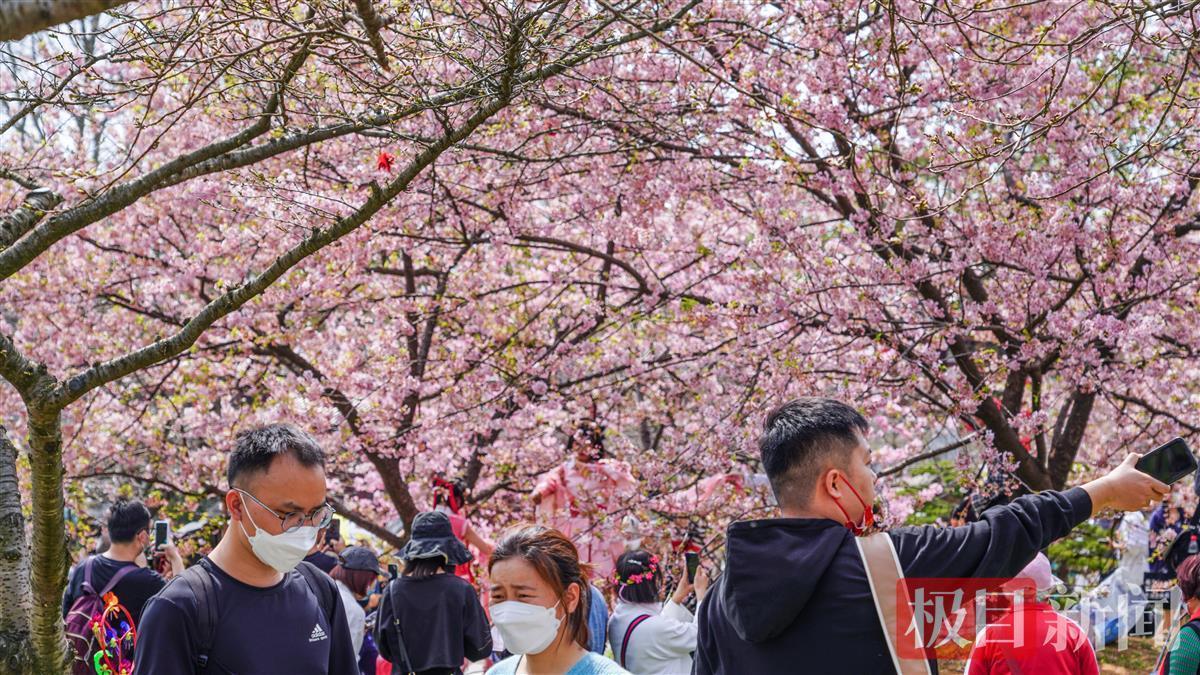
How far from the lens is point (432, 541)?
5.33m

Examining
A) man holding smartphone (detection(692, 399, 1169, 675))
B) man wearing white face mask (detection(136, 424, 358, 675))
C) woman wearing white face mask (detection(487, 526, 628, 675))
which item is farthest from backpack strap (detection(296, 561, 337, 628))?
man holding smartphone (detection(692, 399, 1169, 675))

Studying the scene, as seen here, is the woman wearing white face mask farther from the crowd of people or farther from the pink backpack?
the pink backpack

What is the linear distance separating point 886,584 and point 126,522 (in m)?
4.48

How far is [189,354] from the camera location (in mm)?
8953

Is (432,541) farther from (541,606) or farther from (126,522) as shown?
(541,606)

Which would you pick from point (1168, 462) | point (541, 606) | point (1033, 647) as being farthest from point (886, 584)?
point (1033, 647)

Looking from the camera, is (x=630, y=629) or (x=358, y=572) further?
(x=358, y=572)

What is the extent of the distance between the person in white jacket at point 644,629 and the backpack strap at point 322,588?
93.3 inches

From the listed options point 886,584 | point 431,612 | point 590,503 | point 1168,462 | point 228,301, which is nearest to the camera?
point 886,584

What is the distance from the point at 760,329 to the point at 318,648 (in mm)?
4756

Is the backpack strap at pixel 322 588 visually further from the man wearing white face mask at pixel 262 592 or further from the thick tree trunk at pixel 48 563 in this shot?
the thick tree trunk at pixel 48 563

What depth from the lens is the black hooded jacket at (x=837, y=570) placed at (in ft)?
7.07

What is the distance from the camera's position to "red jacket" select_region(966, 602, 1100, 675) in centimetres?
355

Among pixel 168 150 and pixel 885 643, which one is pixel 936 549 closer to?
pixel 885 643
